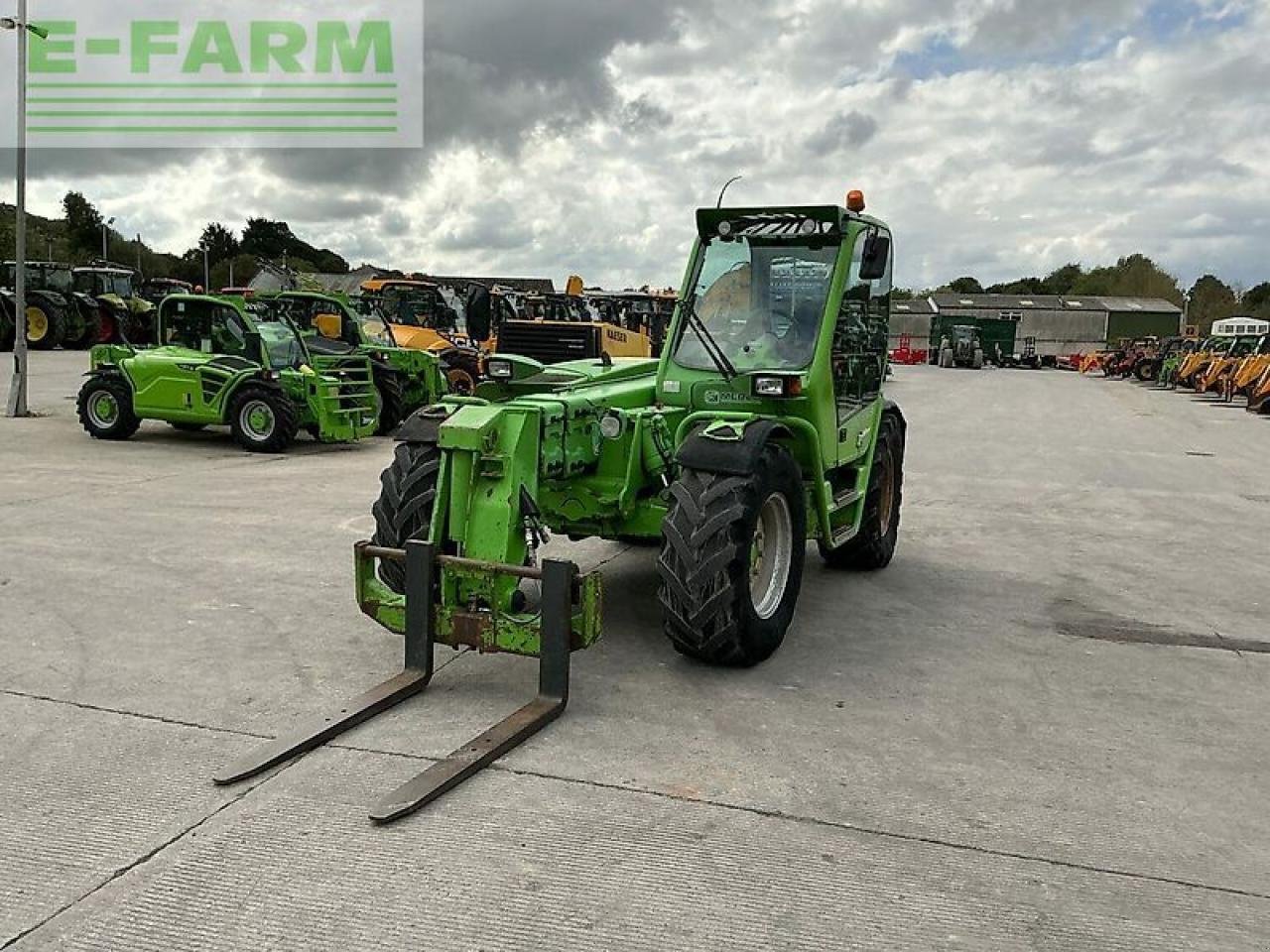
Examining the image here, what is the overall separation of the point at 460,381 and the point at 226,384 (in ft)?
20.0

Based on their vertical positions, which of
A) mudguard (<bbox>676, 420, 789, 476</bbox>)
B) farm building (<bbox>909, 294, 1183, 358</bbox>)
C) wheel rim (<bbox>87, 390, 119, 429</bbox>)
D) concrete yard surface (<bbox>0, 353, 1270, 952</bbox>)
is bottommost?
concrete yard surface (<bbox>0, 353, 1270, 952</bbox>)

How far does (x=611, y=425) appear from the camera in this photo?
5.75 metres

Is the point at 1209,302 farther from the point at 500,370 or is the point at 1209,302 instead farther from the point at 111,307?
the point at 500,370

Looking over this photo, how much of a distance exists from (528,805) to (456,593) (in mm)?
1232

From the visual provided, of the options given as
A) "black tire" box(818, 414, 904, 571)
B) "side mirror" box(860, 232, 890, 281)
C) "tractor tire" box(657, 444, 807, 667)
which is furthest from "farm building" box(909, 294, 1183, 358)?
"tractor tire" box(657, 444, 807, 667)

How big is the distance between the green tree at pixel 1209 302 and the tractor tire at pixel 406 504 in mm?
86052

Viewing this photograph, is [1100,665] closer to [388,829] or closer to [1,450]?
[388,829]

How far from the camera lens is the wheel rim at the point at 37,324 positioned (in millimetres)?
29062

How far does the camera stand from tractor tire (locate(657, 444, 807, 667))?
496 centimetres

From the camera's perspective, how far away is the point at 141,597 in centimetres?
648

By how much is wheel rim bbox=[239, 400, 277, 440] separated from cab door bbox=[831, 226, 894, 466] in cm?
852

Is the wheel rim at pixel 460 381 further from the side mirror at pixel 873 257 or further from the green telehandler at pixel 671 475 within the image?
the side mirror at pixel 873 257

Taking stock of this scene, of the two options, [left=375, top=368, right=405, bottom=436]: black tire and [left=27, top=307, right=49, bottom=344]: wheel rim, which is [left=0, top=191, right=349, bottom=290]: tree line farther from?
[left=375, top=368, right=405, bottom=436]: black tire

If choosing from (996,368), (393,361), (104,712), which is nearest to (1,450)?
(393,361)
